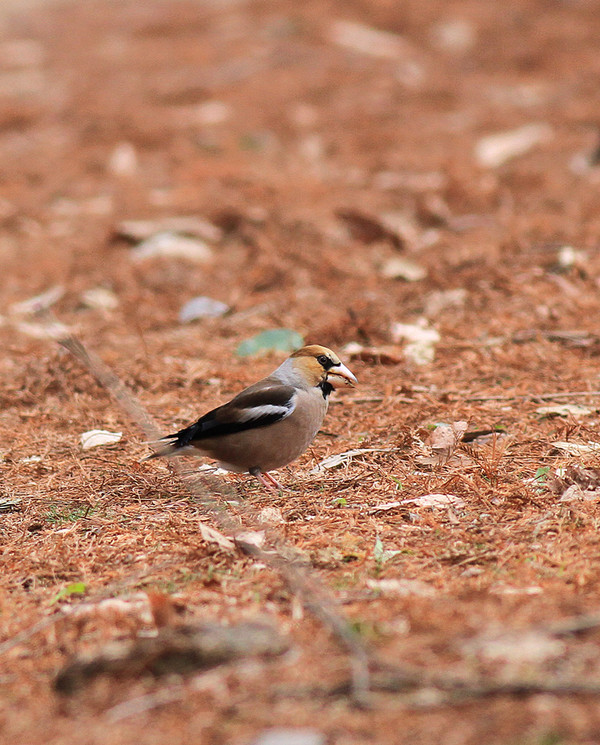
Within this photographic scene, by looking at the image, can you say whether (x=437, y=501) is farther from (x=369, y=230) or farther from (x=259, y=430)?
(x=369, y=230)

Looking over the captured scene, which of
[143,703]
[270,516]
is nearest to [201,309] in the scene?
[270,516]

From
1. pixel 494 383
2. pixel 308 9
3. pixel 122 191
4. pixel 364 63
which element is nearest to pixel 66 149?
pixel 122 191

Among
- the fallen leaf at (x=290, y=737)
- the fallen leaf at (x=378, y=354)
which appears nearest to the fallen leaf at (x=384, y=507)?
the fallen leaf at (x=290, y=737)

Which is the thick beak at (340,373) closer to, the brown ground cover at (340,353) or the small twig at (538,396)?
the brown ground cover at (340,353)

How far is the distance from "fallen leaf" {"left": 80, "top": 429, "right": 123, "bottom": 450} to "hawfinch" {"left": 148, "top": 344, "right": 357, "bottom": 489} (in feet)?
1.94

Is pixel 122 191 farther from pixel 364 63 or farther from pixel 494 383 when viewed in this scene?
pixel 494 383

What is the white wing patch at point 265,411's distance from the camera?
426 cm

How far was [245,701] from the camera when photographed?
2.30m

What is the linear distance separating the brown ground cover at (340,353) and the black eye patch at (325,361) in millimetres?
404

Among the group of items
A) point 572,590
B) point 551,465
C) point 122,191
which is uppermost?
point 572,590

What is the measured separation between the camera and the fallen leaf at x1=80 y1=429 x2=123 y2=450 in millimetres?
4867

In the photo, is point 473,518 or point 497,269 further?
→ point 497,269

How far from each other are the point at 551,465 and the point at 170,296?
4648 mm

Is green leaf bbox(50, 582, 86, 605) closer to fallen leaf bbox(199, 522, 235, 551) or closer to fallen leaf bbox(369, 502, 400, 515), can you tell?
fallen leaf bbox(199, 522, 235, 551)
